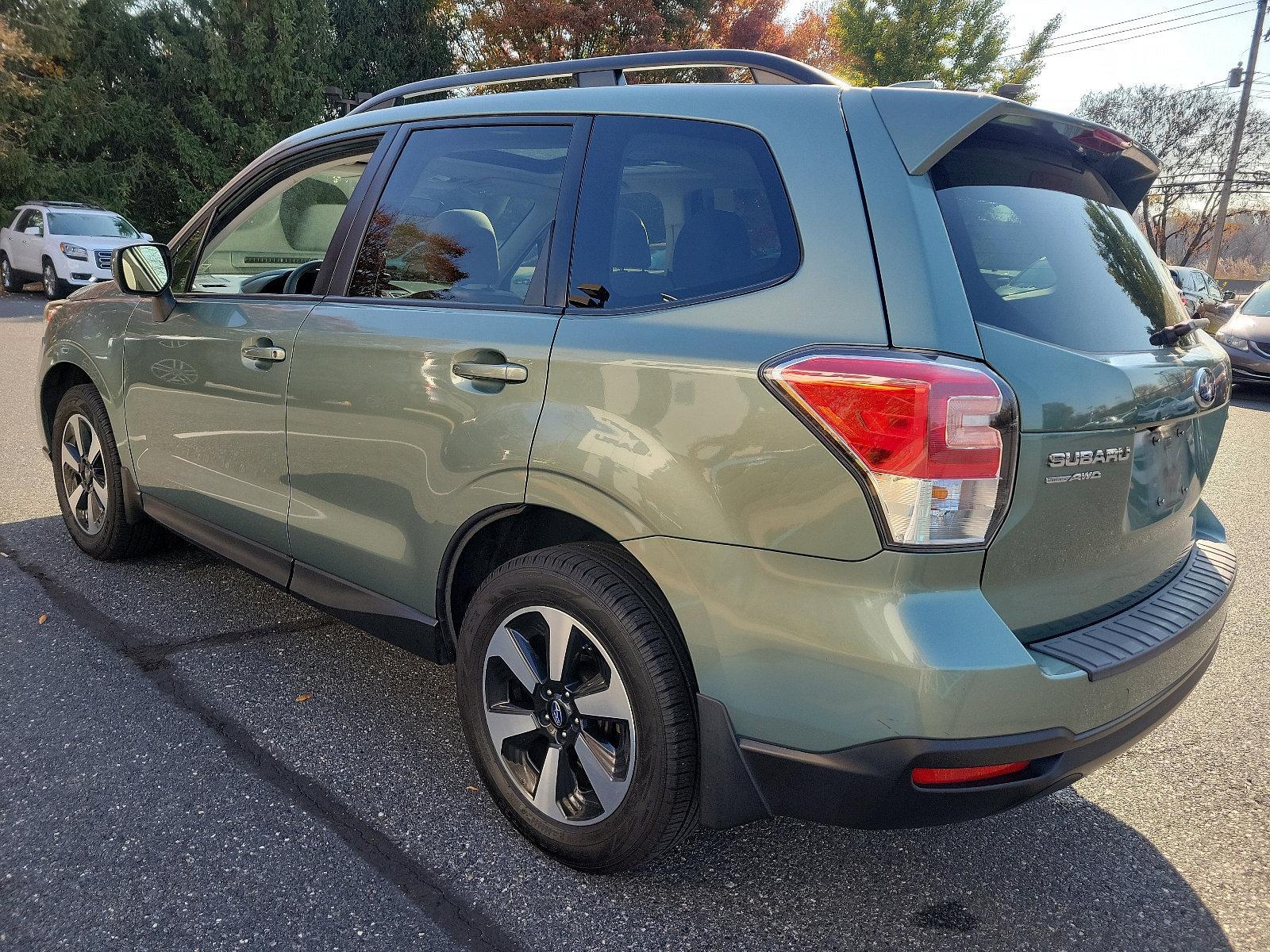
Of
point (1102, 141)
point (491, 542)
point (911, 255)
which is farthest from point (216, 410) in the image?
point (1102, 141)

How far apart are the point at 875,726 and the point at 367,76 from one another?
30665mm

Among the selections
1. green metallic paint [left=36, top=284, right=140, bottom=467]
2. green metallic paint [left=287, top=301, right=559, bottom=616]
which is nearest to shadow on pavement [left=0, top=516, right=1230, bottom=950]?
green metallic paint [left=287, top=301, right=559, bottom=616]

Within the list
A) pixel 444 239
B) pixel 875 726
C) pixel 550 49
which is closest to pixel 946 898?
pixel 875 726

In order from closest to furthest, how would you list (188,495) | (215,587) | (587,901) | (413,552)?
(587,901), (413,552), (188,495), (215,587)

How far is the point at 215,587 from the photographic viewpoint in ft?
13.8

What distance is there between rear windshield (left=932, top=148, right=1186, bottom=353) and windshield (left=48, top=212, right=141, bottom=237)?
813 inches

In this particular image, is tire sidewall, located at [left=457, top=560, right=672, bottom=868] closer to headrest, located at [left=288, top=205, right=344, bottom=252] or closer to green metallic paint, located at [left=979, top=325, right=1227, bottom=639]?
green metallic paint, located at [left=979, top=325, right=1227, bottom=639]

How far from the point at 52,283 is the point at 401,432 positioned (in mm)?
20202

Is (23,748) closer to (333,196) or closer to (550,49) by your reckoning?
(333,196)

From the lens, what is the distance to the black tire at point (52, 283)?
754 inches

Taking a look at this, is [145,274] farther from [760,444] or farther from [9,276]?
[9,276]

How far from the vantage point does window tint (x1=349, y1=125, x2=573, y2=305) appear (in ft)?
8.35

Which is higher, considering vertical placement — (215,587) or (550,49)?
(550,49)

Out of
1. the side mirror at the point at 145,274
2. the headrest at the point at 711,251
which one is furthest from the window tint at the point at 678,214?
the side mirror at the point at 145,274
